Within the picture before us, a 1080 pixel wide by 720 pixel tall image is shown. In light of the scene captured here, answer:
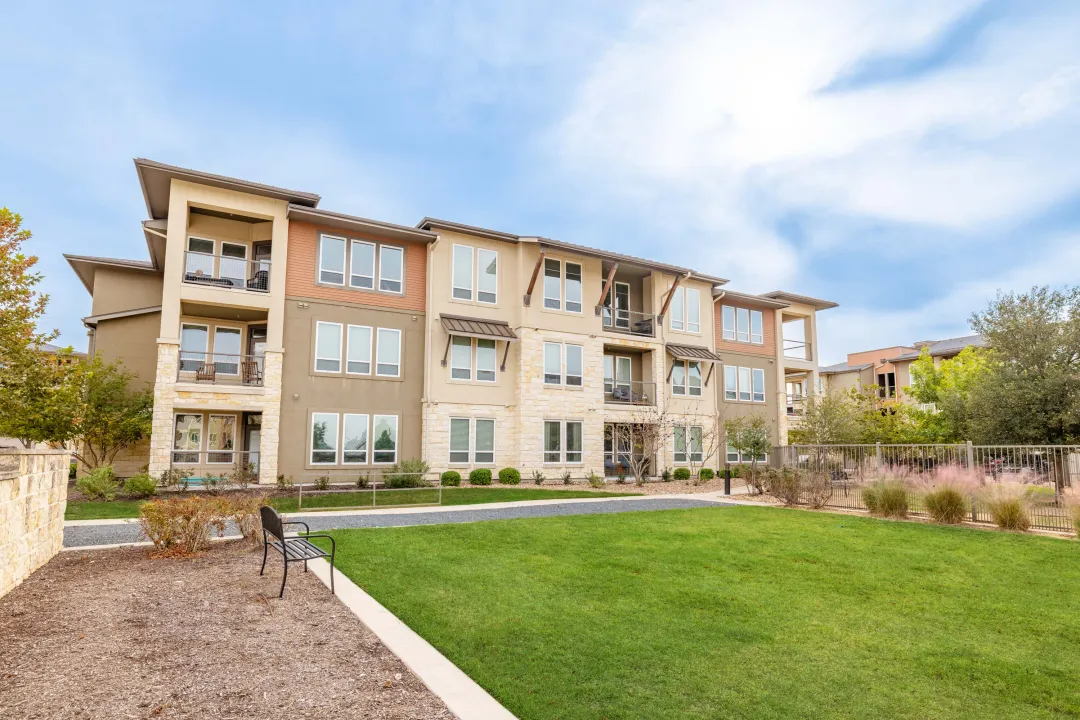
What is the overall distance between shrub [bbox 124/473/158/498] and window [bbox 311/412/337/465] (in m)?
4.86

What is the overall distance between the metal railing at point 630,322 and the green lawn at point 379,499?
9859 millimetres

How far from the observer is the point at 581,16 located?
16.1 metres

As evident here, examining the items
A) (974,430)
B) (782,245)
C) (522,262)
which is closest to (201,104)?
(522,262)

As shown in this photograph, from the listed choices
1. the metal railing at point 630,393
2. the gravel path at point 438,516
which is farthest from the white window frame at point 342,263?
the metal railing at point 630,393

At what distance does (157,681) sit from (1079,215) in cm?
3214

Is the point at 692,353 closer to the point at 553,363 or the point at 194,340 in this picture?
the point at 553,363

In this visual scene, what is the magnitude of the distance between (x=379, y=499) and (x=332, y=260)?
10177 millimetres

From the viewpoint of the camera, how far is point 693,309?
30094mm

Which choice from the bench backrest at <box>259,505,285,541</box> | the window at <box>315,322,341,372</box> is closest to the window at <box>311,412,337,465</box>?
the window at <box>315,322,341,372</box>

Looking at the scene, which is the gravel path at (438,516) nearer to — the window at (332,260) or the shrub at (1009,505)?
the shrub at (1009,505)

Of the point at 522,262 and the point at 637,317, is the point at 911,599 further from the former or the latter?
the point at 637,317

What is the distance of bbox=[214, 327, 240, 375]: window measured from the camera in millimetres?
21672

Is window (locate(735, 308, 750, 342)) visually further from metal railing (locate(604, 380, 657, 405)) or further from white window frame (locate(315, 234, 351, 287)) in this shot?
white window frame (locate(315, 234, 351, 287))

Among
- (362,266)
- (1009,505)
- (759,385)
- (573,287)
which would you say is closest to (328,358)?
(362,266)
